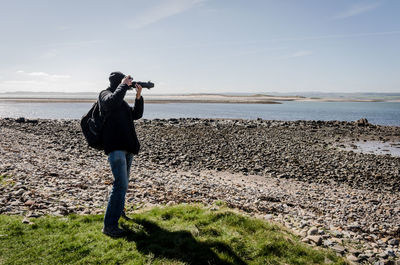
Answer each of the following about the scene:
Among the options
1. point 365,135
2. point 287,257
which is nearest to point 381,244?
point 287,257

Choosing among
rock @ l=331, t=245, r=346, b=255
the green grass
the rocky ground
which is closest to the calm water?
the rocky ground

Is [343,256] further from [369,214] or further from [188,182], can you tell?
[188,182]

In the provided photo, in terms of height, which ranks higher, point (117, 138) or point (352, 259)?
point (117, 138)

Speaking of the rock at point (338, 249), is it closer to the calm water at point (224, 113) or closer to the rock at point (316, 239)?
the rock at point (316, 239)

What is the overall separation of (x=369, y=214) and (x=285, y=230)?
573 cm

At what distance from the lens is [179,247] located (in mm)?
6352

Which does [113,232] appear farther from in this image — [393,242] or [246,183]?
[246,183]

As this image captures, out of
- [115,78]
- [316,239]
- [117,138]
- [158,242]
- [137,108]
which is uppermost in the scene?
[115,78]

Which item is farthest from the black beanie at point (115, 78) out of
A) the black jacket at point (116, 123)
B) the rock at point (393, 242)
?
the rock at point (393, 242)

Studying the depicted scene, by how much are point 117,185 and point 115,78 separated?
2374 mm

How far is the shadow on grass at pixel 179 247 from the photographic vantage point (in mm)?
6004

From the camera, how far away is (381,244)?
27.2ft

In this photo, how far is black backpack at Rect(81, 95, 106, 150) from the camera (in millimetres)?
6515

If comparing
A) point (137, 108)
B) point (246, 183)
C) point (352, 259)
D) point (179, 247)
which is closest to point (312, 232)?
point (352, 259)
